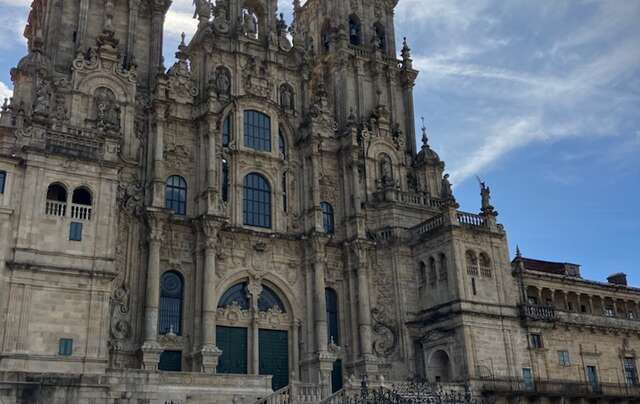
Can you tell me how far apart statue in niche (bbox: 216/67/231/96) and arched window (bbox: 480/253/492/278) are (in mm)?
16735

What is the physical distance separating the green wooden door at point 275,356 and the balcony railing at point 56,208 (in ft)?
41.9

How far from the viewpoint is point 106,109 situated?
35.8m

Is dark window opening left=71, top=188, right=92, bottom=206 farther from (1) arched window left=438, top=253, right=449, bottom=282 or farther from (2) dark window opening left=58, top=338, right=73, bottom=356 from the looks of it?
(1) arched window left=438, top=253, right=449, bottom=282

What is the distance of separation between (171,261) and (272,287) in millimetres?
5754

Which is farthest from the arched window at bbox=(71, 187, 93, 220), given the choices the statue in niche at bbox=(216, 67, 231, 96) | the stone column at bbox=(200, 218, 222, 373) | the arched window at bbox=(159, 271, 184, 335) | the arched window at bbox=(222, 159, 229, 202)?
the statue in niche at bbox=(216, 67, 231, 96)

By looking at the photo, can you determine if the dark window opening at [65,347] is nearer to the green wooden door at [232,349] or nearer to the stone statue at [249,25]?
the green wooden door at [232,349]

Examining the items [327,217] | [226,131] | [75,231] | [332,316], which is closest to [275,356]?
[332,316]

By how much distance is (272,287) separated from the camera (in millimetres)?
38281

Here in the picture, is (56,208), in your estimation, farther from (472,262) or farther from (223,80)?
(472,262)

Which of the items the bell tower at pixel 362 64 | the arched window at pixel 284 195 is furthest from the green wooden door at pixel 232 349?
the bell tower at pixel 362 64

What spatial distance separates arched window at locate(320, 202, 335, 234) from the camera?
1641 inches

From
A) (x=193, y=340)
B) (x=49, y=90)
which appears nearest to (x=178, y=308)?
(x=193, y=340)

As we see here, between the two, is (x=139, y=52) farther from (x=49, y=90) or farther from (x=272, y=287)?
(x=272, y=287)

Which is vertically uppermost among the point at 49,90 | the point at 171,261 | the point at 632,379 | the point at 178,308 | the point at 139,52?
the point at 139,52
